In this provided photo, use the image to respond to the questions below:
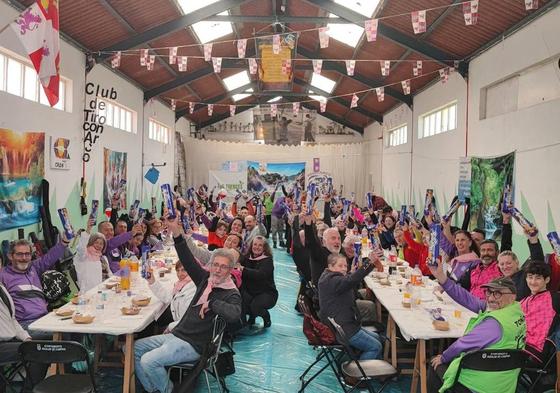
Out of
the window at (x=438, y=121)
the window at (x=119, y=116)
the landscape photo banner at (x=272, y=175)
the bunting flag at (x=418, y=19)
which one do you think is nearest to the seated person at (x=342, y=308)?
the bunting flag at (x=418, y=19)

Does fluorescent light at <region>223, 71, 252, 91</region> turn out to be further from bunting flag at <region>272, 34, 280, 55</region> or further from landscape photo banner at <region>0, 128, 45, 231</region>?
landscape photo banner at <region>0, 128, 45, 231</region>

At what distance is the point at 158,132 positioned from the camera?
1577cm

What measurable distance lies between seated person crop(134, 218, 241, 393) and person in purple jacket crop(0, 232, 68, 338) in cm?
123

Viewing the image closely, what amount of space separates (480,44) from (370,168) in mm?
11142

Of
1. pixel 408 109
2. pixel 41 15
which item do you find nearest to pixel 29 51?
pixel 41 15

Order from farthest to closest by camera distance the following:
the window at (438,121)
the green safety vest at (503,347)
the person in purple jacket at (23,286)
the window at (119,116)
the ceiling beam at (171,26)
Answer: the window at (119,116)
the window at (438,121)
the ceiling beam at (171,26)
the person in purple jacket at (23,286)
the green safety vest at (503,347)

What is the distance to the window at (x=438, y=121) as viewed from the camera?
10.8 metres

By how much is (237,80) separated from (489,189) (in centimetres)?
1008

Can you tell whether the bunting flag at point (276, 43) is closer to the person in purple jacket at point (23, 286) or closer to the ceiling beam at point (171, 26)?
the ceiling beam at point (171, 26)

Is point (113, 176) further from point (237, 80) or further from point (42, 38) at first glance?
point (42, 38)

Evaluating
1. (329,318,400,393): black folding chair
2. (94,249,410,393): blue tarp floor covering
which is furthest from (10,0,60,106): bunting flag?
(329,318,400,393): black folding chair

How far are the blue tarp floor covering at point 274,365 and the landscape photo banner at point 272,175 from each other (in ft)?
40.5

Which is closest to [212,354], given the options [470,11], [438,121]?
[470,11]

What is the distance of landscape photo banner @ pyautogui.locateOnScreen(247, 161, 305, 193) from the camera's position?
19.6m
